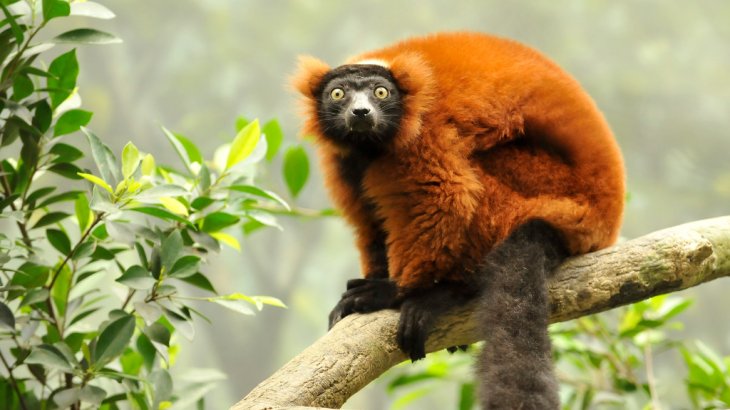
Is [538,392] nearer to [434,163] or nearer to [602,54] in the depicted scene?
[434,163]

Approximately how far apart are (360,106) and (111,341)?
1.20 metres

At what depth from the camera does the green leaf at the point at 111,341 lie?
87.4 inches

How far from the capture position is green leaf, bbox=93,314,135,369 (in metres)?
2.22

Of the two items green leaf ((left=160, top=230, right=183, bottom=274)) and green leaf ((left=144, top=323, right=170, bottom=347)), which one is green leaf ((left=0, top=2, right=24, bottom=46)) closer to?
green leaf ((left=160, top=230, right=183, bottom=274))

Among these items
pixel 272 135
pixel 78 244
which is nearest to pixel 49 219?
pixel 78 244

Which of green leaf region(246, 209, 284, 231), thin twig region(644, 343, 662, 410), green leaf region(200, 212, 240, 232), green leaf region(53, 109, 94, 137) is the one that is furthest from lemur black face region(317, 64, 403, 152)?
thin twig region(644, 343, 662, 410)

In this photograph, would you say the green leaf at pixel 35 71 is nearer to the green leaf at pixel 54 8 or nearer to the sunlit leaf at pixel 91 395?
the green leaf at pixel 54 8

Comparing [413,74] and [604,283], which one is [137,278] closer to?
[413,74]

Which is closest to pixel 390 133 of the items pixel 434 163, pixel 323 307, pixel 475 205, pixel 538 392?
pixel 434 163

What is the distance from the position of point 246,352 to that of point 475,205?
15.8 feet

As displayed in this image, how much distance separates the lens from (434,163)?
2.58 m

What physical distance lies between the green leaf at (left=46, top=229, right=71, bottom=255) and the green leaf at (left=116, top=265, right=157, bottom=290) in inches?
12.6

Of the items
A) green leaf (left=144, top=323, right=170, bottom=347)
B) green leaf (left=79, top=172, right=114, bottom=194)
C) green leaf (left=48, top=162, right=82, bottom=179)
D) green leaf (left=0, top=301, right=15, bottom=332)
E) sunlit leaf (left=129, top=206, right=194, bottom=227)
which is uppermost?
green leaf (left=48, top=162, right=82, bottom=179)

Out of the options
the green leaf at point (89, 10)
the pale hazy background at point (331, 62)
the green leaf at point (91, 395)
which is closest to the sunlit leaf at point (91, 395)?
the green leaf at point (91, 395)
